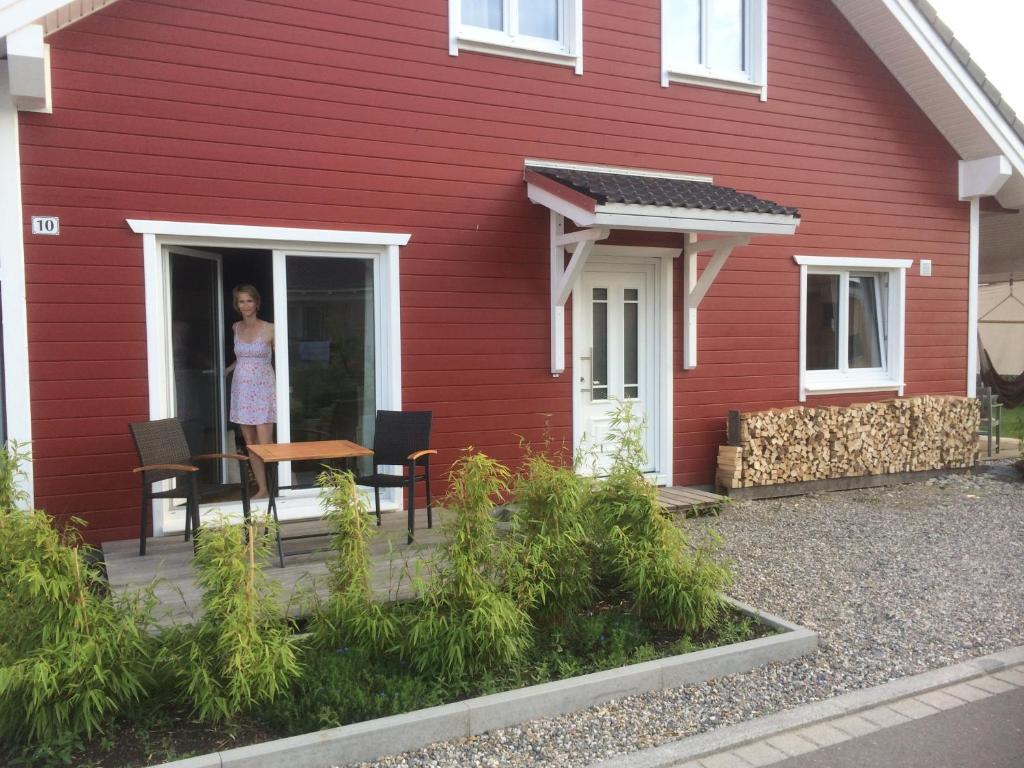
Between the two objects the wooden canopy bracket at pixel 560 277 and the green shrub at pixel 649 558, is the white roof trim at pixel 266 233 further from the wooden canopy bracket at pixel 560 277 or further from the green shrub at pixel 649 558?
the green shrub at pixel 649 558

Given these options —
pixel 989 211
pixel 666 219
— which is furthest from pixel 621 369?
pixel 989 211

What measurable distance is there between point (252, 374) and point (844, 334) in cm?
633

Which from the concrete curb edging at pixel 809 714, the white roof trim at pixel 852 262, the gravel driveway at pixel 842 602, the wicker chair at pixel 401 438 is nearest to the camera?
the concrete curb edging at pixel 809 714

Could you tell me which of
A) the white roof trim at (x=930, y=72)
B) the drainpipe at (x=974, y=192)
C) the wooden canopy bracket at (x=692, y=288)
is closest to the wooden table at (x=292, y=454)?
the wooden canopy bracket at (x=692, y=288)

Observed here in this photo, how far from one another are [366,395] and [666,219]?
2796 millimetres

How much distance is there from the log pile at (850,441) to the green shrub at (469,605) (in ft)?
15.2

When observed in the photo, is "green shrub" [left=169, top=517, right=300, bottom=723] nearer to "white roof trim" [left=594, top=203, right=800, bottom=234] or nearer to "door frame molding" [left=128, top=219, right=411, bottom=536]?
"door frame molding" [left=128, top=219, right=411, bottom=536]

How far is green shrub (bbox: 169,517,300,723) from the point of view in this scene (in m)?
3.30

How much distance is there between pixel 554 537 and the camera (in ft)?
13.6

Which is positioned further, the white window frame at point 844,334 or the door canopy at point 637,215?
the white window frame at point 844,334

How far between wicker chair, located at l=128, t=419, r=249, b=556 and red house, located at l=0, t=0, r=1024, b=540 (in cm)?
41

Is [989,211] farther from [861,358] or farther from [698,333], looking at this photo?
[698,333]

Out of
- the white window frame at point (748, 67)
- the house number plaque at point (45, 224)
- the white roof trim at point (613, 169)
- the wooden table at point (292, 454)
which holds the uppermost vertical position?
the white window frame at point (748, 67)

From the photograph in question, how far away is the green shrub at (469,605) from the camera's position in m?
3.74
